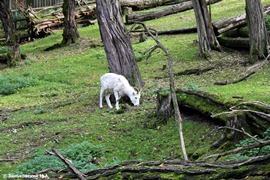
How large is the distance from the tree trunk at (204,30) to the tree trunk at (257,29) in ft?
8.10

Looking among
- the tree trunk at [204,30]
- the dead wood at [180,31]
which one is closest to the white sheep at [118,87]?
the tree trunk at [204,30]

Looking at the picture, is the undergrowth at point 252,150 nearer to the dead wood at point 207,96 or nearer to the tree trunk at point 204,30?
the dead wood at point 207,96

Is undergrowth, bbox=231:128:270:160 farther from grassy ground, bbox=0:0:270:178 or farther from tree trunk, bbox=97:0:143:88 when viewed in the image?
tree trunk, bbox=97:0:143:88

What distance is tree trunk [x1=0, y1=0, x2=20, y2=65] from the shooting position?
22.0 meters

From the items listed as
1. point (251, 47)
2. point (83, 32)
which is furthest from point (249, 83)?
point (83, 32)

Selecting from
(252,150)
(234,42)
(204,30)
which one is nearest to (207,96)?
(252,150)

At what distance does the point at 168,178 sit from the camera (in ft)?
12.7

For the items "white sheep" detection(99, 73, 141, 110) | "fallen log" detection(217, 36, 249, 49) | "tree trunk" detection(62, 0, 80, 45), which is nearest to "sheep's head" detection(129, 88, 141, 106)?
"white sheep" detection(99, 73, 141, 110)

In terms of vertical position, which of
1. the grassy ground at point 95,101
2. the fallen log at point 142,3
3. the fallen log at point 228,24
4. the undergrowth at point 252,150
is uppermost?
the fallen log at point 142,3

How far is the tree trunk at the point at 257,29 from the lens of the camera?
48.8 ft

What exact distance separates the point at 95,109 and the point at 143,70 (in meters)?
4.43

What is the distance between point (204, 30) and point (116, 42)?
4378 mm

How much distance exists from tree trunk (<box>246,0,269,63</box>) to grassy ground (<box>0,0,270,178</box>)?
67 centimetres

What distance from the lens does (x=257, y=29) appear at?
14.9 meters
